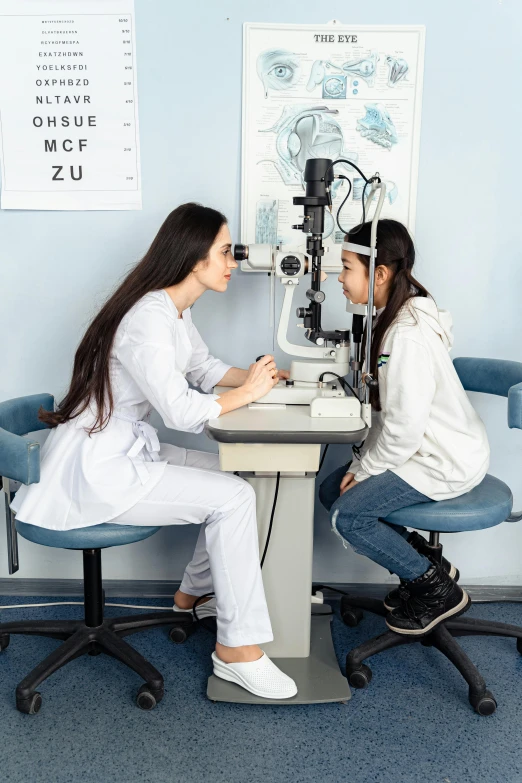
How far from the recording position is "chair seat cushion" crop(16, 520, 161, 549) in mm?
1699

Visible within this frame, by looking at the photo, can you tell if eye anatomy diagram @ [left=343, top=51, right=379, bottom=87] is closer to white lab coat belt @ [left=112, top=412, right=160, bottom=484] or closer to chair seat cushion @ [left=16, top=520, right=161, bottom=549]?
white lab coat belt @ [left=112, top=412, right=160, bottom=484]

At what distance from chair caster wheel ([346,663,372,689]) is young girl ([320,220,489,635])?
0.13m

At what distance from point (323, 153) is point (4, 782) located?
1810mm

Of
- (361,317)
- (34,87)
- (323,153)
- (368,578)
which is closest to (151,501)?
(361,317)

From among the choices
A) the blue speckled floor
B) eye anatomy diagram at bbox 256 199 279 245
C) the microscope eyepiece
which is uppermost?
eye anatomy diagram at bbox 256 199 279 245

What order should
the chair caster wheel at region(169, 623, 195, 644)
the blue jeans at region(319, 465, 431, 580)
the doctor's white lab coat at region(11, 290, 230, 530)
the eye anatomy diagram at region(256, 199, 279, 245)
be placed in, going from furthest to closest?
the eye anatomy diagram at region(256, 199, 279, 245), the chair caster wheel at region(169, 623, 195, 644), the blue jeans at region(319, 465, 431, 580), the doctor's white lab coat at region(11, 290, 230, 530)

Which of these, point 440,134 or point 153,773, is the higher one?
point 440,134

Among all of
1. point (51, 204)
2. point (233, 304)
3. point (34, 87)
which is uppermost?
point (34, 87)

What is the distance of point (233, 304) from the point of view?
7.30 ft

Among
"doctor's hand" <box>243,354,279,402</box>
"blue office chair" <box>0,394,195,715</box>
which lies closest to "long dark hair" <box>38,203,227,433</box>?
"blue office chair" <box>0,394,195,715</box>

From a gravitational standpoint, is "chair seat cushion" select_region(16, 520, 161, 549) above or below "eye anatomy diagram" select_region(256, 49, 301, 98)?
below

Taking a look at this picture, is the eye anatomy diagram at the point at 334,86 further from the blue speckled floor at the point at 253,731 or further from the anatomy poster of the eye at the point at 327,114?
the blue speckled floor at the point at 253,731

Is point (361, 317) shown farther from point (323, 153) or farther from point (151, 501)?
point (151, 501)

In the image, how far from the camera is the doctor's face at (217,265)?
72.5 inches
